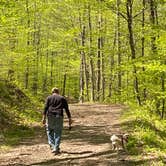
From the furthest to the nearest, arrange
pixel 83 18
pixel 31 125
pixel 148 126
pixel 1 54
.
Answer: pixel 83 18, pixel 1 54, pixel 31 125, pixel 148 126

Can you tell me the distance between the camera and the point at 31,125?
1845 cm

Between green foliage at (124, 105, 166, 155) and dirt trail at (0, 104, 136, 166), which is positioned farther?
green foliage at (124, 105, 166, 155)

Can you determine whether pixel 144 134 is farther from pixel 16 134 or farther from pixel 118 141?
pixel 16 134

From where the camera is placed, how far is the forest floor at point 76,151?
11016 mm

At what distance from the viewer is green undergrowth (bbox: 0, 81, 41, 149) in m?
15.7

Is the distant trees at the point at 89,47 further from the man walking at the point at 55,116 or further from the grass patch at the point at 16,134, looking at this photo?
the grass patch at the point at 16,134

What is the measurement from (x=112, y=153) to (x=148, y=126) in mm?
4150

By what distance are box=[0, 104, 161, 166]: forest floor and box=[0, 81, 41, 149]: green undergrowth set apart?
49 cm

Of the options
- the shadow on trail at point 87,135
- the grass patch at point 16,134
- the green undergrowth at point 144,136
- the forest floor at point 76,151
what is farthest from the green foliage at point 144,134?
the grass patch at point 16,134

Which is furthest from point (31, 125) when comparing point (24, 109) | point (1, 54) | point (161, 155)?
point (1, 54)

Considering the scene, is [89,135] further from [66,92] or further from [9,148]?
[66,92]

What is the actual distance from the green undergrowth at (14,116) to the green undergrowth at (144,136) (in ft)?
13.9

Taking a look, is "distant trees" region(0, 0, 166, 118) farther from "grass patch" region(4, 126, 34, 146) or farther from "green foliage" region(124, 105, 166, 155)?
"grass patch" region(4, 126, 34, 146)

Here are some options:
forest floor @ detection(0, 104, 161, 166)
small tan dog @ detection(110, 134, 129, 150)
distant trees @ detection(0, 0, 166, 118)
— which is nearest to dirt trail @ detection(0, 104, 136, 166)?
forest floor @ detection(0, 104, 161, 166)
